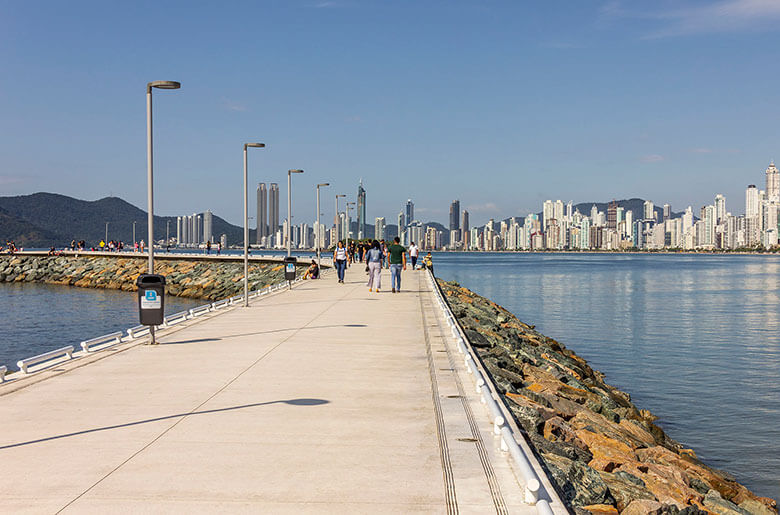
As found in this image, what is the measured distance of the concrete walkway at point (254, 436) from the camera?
18.9 feet

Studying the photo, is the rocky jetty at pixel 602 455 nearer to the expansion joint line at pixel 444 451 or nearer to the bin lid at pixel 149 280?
the expansion joint line at pixel 444 451

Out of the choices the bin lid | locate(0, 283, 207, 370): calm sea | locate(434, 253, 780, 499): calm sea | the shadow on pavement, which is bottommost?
locate(434, 253, 780, 499): calm sea

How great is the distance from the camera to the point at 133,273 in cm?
7006

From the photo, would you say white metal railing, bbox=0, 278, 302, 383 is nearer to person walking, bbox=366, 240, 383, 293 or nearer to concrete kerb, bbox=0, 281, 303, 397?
concrete kerb, bbox=0, 281, 303, 397

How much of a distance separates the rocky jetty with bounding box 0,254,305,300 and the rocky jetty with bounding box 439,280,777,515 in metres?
35.9

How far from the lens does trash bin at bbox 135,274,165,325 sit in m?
13.9

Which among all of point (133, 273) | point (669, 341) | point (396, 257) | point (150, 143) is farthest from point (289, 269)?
point (133, 273)

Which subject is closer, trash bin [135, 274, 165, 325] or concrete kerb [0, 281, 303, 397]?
concrete kerb [0, 281, 303, 397]

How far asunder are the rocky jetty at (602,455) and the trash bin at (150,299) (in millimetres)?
6299

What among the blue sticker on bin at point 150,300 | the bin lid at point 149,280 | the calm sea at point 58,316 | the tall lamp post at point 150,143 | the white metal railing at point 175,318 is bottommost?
the calm sea at point 58,316

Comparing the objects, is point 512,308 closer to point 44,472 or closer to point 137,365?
point 137,365

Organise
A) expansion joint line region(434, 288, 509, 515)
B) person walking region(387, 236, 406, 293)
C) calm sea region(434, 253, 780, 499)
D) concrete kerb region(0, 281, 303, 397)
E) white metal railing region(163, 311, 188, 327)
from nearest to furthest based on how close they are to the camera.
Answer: expansion joint line region(434, 288, 509, 515), concrete kerb region(0, 281, 303, 397), calm sea region(434, 253, 780, 499), white metal railing region(163, 311, 188, 327), person walking region(387, 236, 406, 293)

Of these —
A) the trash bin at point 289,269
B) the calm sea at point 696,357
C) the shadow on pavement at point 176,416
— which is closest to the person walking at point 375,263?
the trash bin at point 289,269

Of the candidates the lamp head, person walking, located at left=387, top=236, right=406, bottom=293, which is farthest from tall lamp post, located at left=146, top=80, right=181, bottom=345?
person walking, located at left=387, top=236, right=406, bottom=293
